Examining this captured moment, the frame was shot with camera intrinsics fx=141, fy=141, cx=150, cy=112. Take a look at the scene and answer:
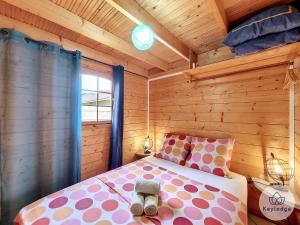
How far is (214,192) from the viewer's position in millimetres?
1237

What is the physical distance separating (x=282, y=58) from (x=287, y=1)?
50 cm

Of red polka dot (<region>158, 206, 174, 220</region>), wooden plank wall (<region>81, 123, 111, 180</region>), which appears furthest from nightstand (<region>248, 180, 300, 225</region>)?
wooden plank wall (<region>81, 123, 111, 180</region>)

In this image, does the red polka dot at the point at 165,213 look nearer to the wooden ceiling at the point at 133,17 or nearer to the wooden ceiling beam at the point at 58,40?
the wooden ceiling at the point at 133,17

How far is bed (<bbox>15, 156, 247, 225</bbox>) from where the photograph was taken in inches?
A: 36.5

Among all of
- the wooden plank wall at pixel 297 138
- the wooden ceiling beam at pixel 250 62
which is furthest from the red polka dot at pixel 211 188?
the wooden ceiling beam at pixel 250 62

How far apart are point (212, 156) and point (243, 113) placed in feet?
2.28

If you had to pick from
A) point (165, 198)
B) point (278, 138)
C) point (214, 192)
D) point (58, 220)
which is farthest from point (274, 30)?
point (58, 220)

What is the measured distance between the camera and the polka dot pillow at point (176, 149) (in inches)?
77.5

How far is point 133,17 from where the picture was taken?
1280 mm

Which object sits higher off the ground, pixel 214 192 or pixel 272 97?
pixel 272 97

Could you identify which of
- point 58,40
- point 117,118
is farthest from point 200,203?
point 58,40

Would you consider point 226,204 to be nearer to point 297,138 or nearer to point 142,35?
point 297,138

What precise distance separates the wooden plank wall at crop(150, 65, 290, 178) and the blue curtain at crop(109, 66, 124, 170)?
0.97 meters

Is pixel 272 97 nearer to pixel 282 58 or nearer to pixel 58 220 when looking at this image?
pixel 282 58
